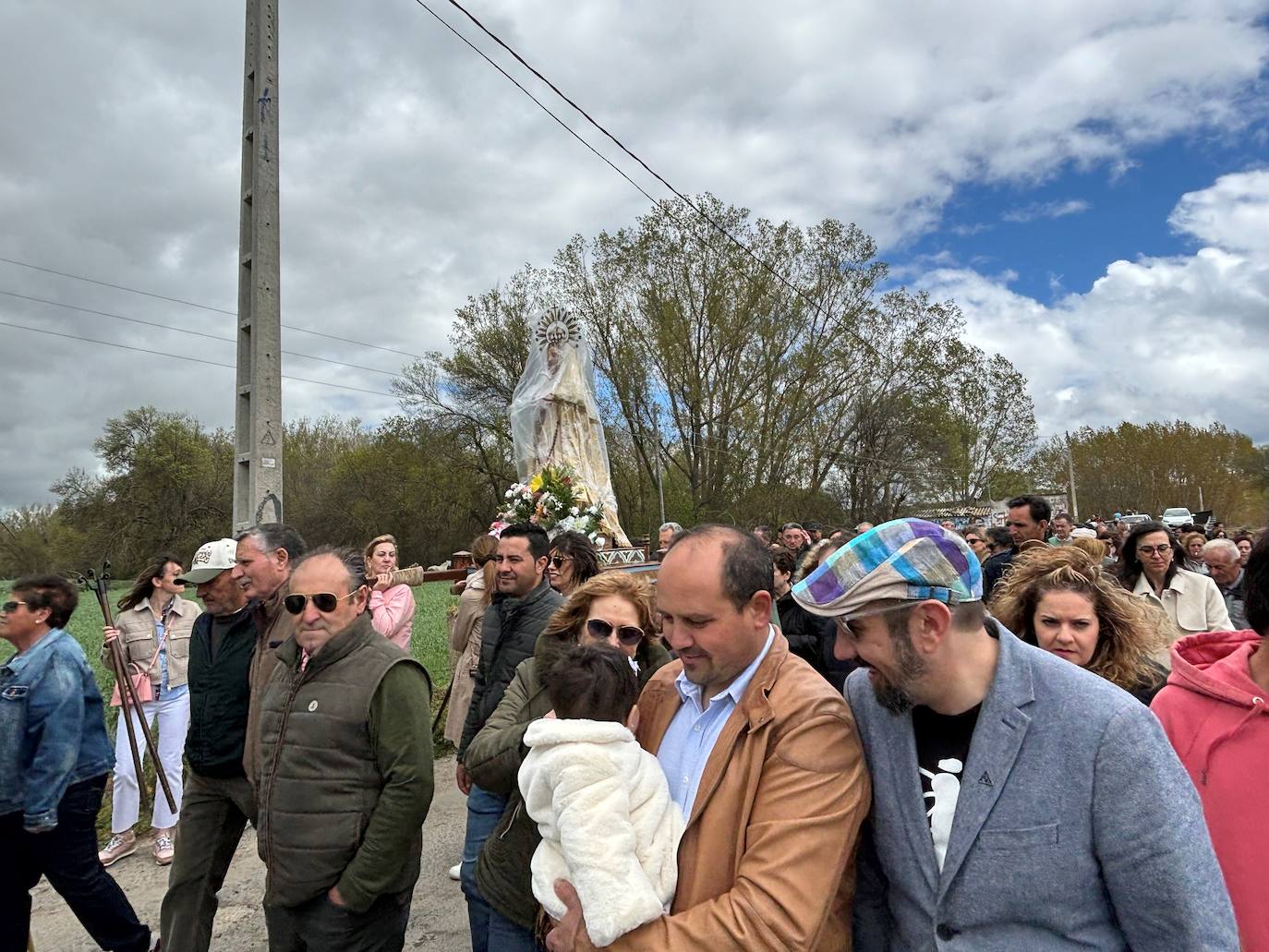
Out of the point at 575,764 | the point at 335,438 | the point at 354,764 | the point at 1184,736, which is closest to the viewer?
the point at 575,764

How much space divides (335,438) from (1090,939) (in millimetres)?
36806

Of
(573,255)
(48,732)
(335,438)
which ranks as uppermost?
(573,255)

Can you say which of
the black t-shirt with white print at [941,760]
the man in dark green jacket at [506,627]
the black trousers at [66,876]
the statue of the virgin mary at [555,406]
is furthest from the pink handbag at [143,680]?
the statue of the virgin mary at [555,406]

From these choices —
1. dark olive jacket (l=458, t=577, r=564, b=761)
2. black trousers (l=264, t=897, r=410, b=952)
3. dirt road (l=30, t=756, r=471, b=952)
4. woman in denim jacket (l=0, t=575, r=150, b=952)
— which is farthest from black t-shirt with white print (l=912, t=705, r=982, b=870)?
woman in denim jacket (l=0, t=575, r=150, b=952)

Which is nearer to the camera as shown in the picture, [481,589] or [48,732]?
[48,732]

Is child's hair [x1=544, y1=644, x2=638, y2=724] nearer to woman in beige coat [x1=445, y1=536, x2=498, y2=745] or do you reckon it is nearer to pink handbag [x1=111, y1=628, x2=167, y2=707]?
woman in beige coat [x1=445, y1=536, x2=498, y2=745]

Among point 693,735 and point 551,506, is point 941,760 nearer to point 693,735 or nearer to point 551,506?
point 693,735

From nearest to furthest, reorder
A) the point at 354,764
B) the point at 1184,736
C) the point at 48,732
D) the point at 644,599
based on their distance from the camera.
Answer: the point at 1184,736 → the point at 354,764 → the point at 644,599 → the point at 48,732

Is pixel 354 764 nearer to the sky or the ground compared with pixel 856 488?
nearer to the ground

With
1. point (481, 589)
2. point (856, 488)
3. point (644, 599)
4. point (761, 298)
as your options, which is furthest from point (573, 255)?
point (644, 599)

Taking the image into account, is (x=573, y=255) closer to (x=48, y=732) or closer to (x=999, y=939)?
(x=48, y=732)

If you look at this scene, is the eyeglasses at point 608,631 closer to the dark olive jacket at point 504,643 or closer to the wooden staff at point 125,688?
the dark olive jacket at point 504,643

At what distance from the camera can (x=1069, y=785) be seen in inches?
50.7

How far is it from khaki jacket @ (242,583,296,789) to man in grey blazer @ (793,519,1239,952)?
2325mm
